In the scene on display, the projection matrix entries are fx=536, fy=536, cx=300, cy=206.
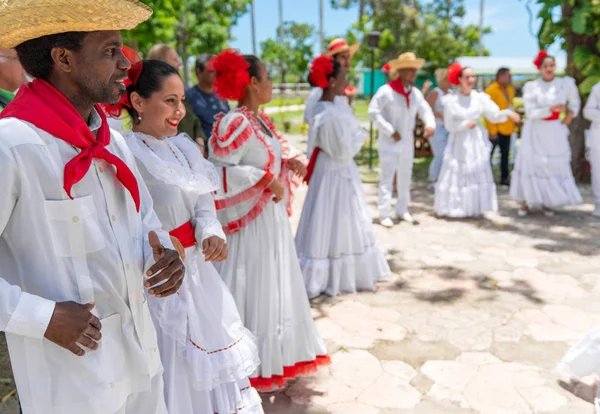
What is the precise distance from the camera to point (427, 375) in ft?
11.4

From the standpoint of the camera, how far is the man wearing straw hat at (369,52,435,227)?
6613 millimetres

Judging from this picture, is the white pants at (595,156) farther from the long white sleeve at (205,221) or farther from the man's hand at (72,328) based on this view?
the man's hand at (72,328)

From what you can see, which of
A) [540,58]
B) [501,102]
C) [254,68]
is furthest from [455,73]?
[254,68]

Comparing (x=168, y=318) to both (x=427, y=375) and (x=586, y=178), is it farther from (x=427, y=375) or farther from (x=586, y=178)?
(x=586, y=178)

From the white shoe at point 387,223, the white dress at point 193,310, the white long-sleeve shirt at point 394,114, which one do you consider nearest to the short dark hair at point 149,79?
the white dress at point 193,310

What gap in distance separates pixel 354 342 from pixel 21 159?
3.01 meters

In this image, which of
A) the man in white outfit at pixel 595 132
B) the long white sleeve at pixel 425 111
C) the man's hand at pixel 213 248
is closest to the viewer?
the man's hand at pixel 213 248

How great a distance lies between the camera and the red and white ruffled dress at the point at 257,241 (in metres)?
3.15

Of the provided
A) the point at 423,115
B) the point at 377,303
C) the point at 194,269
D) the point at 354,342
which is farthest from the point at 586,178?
the point at 194,269

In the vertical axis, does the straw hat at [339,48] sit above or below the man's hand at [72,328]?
above

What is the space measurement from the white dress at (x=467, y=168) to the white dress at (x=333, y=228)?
2891 millimetres

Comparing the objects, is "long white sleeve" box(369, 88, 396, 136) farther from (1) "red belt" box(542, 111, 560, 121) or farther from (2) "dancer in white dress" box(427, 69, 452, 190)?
(2) "dancer in white dress" box(427, 69, 452, 190)

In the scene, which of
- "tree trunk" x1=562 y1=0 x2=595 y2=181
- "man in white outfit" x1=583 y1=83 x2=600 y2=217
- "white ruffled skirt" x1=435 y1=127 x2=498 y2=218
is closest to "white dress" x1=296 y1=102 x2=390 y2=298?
"white ruffled skirt" x1=435 y1=127 x2=498 y2=218

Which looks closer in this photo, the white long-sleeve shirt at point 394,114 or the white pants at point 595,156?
the white long-sleeve shirt at point 394,114
